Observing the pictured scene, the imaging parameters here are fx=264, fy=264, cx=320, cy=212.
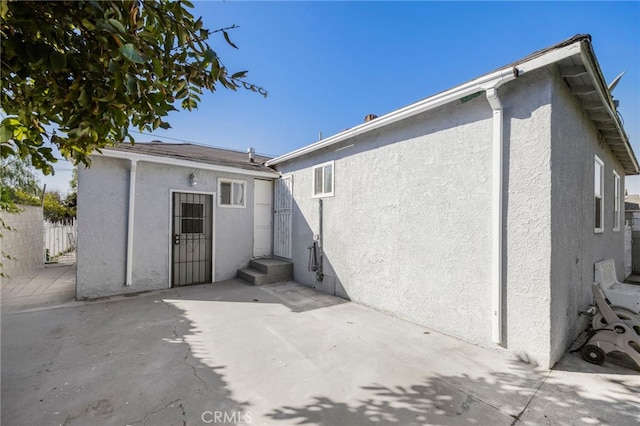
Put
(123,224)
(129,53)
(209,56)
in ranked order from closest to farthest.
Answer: (129,53), (209,56), (123,224)

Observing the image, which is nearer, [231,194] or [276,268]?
[276,268]

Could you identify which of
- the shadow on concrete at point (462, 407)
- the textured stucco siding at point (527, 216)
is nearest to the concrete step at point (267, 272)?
the shadow on concrete at point (462, 407)

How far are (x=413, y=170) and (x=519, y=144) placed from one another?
157cm

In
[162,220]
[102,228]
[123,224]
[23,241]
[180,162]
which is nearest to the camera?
[102,228]

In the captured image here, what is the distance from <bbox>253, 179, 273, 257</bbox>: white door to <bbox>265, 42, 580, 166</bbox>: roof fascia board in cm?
337

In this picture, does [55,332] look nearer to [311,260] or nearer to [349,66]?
[311,260]

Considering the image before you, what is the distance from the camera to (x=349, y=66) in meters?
7.58

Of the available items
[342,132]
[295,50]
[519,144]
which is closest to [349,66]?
[295,50]

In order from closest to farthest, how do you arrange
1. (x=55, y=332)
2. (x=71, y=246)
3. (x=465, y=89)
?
(x=465, y=89), (x=55, y=332), (x=71, y=246)

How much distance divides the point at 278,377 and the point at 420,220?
3.19 metres

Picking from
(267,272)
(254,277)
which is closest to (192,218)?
(254,277)

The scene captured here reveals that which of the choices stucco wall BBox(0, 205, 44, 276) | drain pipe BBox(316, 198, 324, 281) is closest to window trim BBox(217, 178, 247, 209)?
drain pipe BBox(316, 198, 324, 281)

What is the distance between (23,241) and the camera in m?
8.26

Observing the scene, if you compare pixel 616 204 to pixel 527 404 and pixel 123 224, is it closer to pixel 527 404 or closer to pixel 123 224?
pixel 527 404
